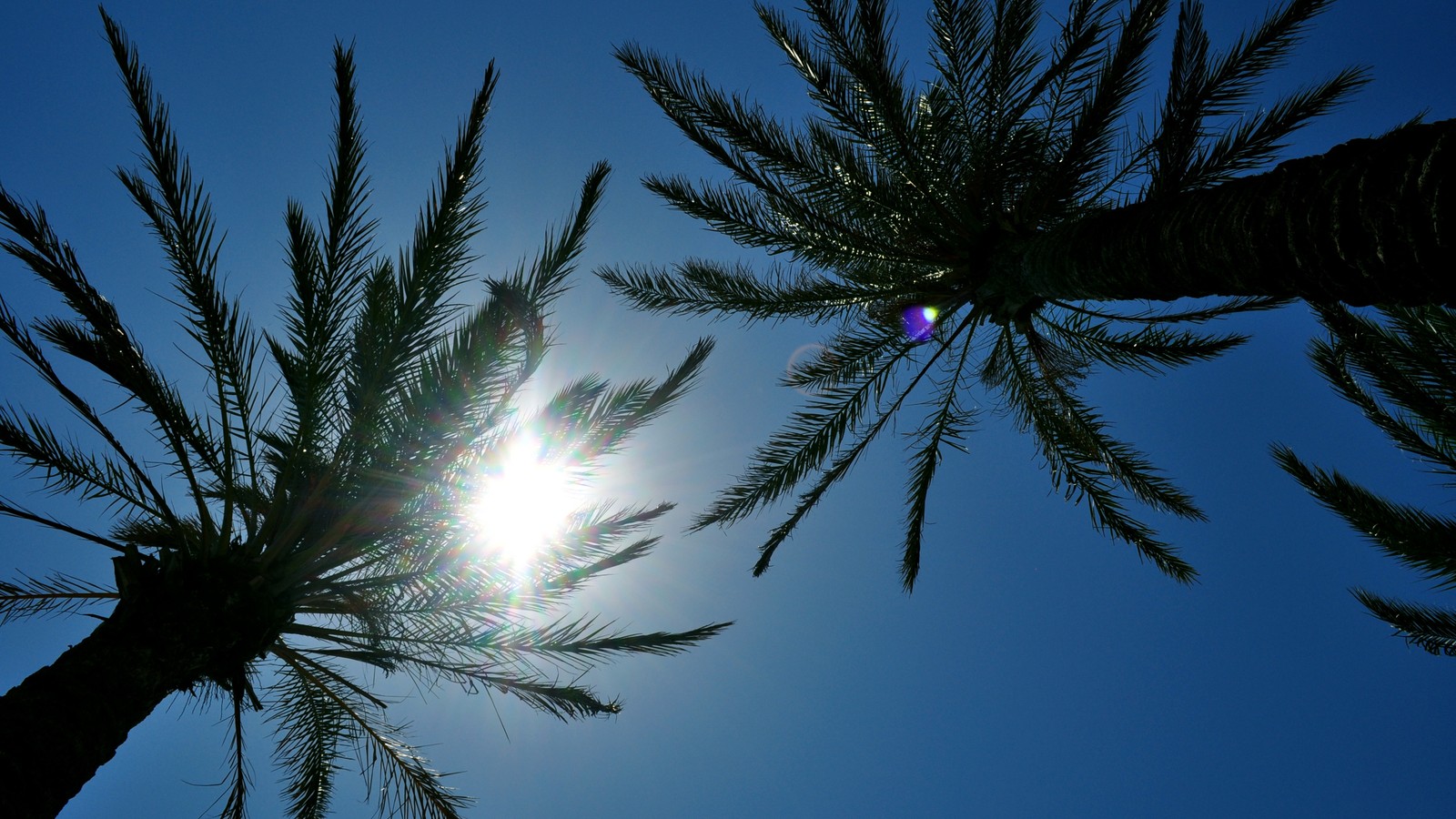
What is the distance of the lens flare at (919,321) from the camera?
6188 millimetres

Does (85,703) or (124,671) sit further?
(124,671)

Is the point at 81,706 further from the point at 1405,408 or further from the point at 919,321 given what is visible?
the point at 1405,408

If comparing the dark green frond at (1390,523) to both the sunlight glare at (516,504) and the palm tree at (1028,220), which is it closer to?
the palm tree at (1028,220)

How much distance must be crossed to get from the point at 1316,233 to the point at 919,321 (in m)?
3.91

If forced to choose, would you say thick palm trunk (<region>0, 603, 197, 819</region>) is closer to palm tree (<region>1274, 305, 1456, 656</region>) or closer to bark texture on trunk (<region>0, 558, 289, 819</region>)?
bark texture on trunk (<region>0, 558, 289, 819</region>)

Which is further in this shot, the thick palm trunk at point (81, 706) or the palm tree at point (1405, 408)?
the palm tree at point (1405, 408)

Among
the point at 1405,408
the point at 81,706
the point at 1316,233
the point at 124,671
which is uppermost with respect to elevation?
the point at 1405,408

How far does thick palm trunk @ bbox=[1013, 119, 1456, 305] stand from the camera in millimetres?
2088

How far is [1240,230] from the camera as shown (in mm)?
2703

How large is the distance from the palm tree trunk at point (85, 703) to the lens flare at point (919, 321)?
543cm

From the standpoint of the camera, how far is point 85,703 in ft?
10.5

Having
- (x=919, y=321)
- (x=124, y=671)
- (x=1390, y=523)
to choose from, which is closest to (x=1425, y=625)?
(x=1390, y=523)

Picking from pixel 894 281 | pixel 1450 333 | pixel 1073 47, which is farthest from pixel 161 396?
pixel 1450 333

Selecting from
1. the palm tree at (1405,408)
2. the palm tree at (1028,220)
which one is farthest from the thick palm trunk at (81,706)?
the palm tree at (1405,408)
